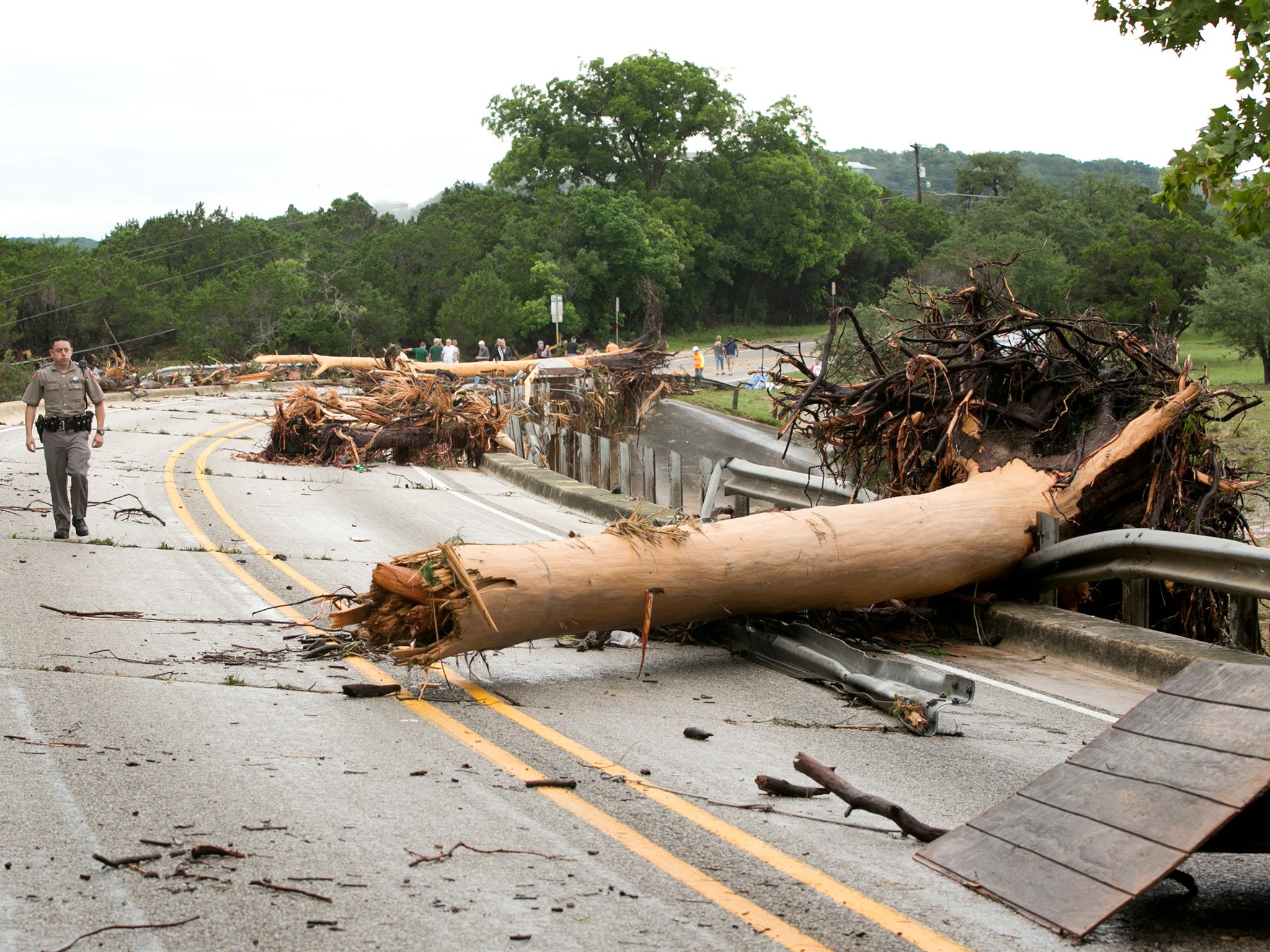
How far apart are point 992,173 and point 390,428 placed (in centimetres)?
10653

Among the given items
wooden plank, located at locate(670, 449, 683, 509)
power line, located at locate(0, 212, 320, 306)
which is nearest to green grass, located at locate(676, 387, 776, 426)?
wooden plank, located at locate(670, 449, 683, 509)

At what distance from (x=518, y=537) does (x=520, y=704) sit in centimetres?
693

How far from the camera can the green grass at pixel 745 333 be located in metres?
73.8

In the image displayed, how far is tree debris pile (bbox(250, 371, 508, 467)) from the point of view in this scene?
2064 centimetres

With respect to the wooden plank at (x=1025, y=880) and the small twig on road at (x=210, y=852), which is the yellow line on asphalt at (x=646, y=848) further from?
the small twig on road at (x=210, y=852)

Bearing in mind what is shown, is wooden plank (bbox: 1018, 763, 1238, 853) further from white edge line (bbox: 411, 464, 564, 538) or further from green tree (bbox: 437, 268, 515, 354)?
green tree (bbox: 437, 268, 515, 354)

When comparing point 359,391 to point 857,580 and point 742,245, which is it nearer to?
point 857,580

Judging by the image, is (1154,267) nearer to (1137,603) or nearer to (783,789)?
(1137,603)

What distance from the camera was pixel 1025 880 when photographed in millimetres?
3836

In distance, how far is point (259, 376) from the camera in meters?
42.8

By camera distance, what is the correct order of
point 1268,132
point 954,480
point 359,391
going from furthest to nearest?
point 359,391
point 954,480
point 1268,132

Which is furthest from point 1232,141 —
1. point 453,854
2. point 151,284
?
point 151,284

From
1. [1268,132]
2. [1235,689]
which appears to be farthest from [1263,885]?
[1268,132]

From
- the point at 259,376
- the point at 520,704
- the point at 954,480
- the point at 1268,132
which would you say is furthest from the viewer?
the point at 259,376
